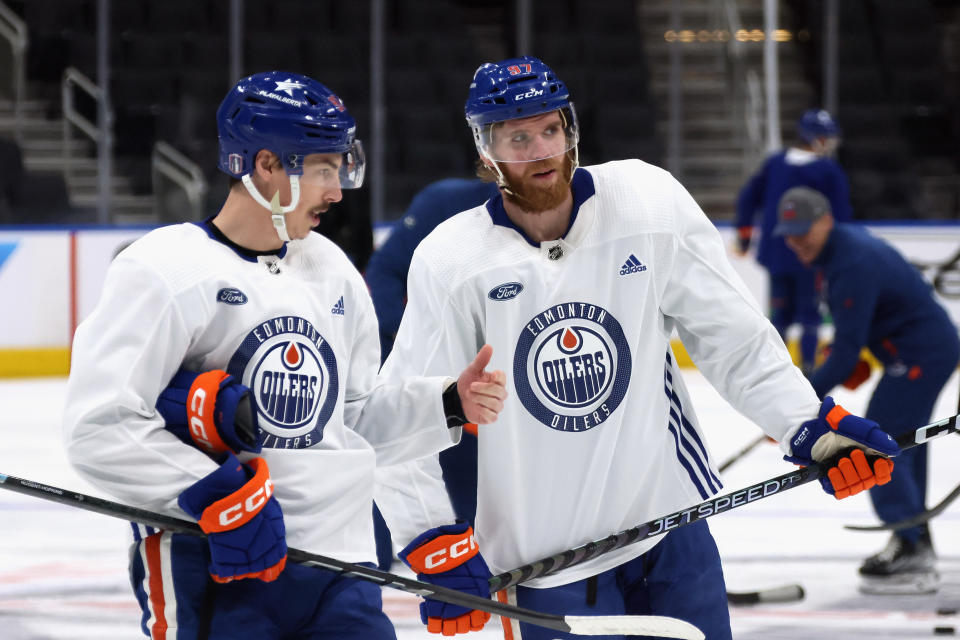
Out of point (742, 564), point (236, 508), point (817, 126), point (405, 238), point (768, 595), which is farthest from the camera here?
point (817, 126)

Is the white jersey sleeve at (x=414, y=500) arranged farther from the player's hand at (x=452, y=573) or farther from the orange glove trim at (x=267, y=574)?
the orange glove trim at (x=267, y=574)

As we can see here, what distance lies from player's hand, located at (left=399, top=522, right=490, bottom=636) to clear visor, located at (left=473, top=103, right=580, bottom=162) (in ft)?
1.73

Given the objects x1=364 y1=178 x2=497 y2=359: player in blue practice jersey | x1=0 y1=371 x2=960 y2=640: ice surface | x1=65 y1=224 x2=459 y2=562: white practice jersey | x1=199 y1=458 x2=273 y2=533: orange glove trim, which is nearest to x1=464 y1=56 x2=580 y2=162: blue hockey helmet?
x1=65 y1=224 x2=459 y2=562: white practice jersey

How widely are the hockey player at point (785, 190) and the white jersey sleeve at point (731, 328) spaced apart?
16.6ft

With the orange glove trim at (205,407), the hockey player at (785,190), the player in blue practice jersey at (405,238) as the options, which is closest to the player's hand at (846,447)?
the orange glove trim at (205,407)

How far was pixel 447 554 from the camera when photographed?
78.4 inches

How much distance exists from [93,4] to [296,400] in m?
7.93

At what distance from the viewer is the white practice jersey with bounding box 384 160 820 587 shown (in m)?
Answer: 2.03

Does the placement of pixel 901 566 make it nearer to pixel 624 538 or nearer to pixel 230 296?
pixel 624 538

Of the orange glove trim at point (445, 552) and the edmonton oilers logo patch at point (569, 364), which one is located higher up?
the edmonton oilers logo patch at point (569, 364)

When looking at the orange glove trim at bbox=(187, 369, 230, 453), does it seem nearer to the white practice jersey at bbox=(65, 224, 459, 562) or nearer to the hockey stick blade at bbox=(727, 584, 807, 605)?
the white practice jersey at bbox=(65, 224, 459, 562)

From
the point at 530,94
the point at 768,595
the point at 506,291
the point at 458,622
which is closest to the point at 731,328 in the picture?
the point at 506,291

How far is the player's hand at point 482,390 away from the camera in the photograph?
1.94m

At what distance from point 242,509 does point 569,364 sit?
1.78ft
